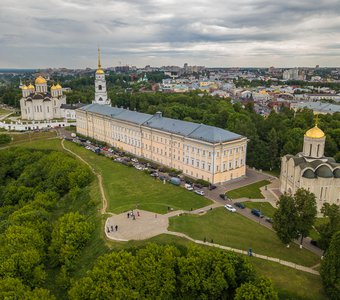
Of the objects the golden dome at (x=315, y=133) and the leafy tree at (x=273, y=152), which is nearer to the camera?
the golden dome at (x=315, y=133)

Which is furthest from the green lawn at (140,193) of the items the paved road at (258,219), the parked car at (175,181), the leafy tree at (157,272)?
the leafy tree at (157,272)

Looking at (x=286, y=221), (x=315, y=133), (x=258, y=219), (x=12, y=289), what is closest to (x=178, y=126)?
(x=315, y=133)

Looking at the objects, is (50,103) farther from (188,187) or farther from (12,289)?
(12,289)

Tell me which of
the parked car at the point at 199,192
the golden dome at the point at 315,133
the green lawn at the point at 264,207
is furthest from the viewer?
the parked car at the point at 199,192

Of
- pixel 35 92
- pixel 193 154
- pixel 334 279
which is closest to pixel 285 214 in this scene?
pixel 334 279

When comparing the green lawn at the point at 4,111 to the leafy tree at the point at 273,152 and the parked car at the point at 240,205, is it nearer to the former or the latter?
the leafy tree at the point at 273,152

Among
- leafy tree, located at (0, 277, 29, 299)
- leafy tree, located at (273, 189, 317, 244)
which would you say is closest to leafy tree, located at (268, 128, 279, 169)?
leafy tree, located at (273, 189, 317, 244)
